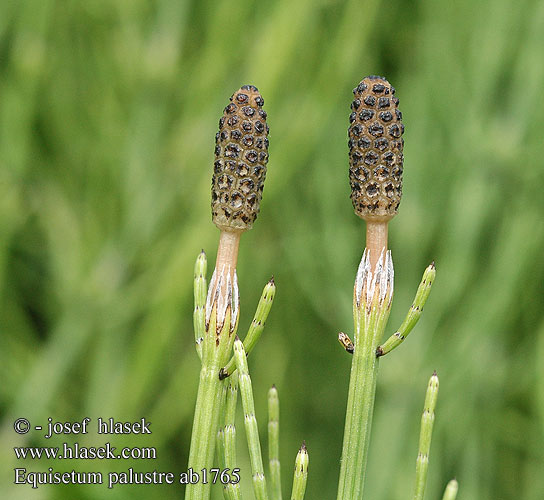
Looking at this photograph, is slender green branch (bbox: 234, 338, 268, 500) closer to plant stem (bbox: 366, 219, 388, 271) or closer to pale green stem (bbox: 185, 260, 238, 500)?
pale green stem (bbox: 185, 260, 238, 500)

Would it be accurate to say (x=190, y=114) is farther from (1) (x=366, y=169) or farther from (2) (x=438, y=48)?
(1) (x=366, y=169)

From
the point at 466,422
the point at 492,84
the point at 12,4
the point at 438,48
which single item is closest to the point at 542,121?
the point at 492,84

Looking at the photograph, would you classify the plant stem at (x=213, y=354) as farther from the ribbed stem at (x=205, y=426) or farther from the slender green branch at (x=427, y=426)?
the slender green branch at (x=427, y=426)

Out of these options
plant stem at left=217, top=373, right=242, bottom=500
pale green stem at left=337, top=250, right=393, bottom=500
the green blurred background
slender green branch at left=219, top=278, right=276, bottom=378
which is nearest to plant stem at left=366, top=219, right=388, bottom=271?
pale green stem at left=337, top=250, right=393, bottom=500

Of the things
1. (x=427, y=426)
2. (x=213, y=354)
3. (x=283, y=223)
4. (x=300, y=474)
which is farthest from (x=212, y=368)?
(x=283, y=223)

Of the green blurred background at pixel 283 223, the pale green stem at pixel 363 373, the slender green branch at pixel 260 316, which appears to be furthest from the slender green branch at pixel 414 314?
the green blurred background at pixel 283 223

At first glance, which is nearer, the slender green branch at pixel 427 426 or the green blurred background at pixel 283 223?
the slender green branch at pixel 427 426
